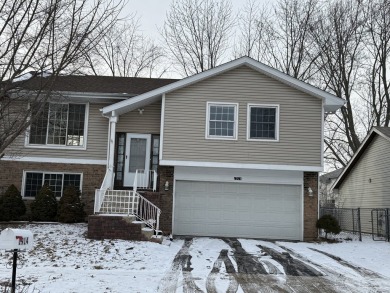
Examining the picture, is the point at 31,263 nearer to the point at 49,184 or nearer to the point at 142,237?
the point at 142,237

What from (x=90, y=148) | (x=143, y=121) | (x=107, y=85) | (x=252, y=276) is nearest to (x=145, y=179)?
(x=143, y=121)

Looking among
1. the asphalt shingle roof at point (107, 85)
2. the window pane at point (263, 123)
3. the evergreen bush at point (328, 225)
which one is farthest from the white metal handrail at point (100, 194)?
the evergreen bush at point (328, 225)

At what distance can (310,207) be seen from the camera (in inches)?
604

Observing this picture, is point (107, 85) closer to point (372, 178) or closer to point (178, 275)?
point (178, 275)

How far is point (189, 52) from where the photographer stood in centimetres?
2992

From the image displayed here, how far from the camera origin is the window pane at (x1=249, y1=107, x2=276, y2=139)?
14914 millimetres

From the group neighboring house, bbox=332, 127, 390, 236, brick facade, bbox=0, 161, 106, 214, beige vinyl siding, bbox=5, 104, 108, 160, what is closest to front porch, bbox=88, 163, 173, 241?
brick facade, bbox=0, 161, 106, 214

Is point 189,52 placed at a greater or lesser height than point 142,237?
greater

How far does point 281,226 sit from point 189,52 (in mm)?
17833

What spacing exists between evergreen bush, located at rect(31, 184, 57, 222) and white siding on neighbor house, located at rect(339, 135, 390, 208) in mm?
13945

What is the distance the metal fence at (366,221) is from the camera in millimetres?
16422

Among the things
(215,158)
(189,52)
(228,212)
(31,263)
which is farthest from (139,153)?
(189,52)

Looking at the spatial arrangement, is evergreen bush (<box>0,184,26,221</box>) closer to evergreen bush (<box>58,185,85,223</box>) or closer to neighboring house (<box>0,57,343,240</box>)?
neighboring house (<box>0,57,343,240</box>)

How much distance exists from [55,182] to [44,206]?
1392mm
